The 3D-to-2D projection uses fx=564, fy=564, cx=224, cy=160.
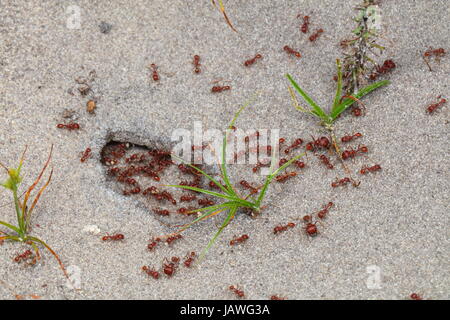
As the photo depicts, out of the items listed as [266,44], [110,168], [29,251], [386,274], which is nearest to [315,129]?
[266,44]

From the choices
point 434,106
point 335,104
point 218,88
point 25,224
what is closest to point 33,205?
point 25,224

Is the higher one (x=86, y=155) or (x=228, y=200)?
(x=86, y=155)

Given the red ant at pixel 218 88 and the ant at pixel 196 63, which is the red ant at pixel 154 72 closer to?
the ant at pixel 196 63

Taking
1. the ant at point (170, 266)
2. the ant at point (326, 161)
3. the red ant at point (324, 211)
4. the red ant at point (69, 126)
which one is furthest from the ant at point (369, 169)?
the red ant at point (69, 126)

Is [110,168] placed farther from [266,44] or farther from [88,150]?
[266,44]

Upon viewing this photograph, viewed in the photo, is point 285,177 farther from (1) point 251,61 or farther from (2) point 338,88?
(1) point 251,61

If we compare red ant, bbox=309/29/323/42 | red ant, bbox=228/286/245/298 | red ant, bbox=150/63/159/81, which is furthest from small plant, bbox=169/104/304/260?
red ant, bbox=309/29/323/42
